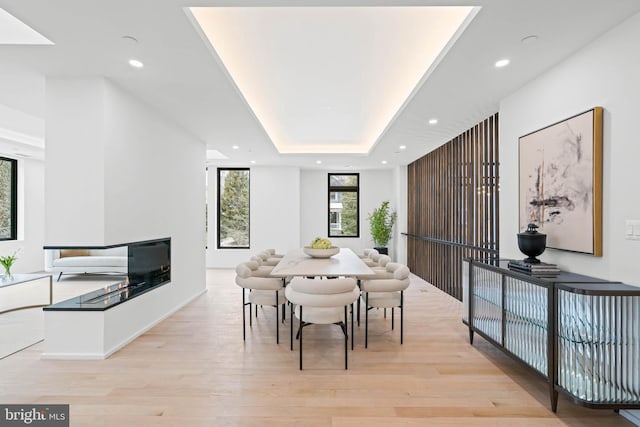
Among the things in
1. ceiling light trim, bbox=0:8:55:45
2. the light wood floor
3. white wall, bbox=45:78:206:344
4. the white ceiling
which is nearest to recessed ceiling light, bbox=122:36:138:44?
the white ceiling

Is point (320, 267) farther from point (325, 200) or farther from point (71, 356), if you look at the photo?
point (325, 200)

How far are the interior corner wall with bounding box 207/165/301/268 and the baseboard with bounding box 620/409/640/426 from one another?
275 inches

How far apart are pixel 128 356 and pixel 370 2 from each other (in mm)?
3595

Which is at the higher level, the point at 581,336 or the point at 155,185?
the point at 155,185

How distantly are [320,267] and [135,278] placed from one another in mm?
2227

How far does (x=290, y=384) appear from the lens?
2646mm

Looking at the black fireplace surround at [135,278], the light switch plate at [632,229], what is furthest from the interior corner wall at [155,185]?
the light switch plate at [632,229]

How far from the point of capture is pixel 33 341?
11.3 ft

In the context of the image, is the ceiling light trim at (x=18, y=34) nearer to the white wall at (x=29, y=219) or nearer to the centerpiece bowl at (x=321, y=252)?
the centerpiece bowl at (x=321, y=252)

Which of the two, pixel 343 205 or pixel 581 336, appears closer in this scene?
pixel 581 336

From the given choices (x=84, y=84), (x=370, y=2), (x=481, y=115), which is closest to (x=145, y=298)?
(x=84, y=84)

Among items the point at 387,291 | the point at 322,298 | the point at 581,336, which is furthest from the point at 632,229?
the point at 322,298

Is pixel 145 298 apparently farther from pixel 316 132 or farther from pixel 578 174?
pixel 578 174

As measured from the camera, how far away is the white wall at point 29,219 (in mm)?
7363
